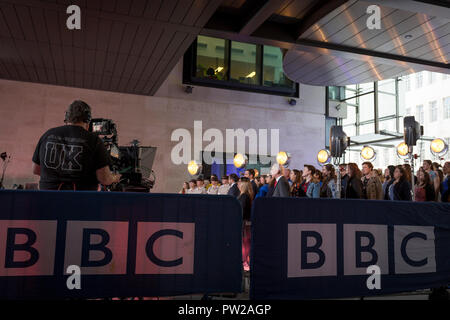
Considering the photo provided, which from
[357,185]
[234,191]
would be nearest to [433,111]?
[357,185]

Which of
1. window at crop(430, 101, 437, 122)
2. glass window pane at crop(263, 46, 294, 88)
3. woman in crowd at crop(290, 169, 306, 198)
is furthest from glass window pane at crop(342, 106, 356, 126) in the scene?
woman in crowd at crop(290, 169, 306, 198)

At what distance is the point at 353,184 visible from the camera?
7.55 meters

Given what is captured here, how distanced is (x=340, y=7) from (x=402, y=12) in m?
1.28

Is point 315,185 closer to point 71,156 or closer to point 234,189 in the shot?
point 234,189

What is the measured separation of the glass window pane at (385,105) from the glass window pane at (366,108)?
811mm

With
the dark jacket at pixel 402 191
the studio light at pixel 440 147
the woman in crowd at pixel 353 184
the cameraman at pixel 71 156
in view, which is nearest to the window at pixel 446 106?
the studio light at pixel 440 147

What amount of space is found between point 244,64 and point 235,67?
48 centimetres

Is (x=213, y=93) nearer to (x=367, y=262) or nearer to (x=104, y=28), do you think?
(x=104, y=28)

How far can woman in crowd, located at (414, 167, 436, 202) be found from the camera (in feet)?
25.1

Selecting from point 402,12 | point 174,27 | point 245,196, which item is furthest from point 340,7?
point 245,196

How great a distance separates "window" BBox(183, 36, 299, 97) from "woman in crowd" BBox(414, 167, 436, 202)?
32.2ft

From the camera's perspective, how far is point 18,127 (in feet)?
42.1
